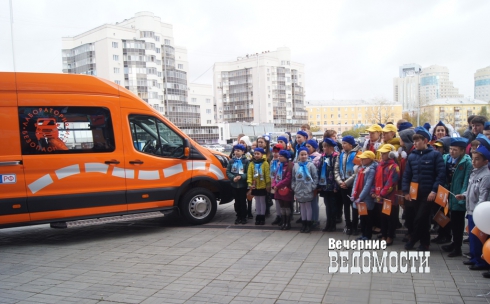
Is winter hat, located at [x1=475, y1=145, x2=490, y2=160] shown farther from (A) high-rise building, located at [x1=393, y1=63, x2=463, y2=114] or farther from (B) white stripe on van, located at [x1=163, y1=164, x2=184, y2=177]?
(A) high-rise building, located at [x1=393, y1=63, x2=463, y2=114]

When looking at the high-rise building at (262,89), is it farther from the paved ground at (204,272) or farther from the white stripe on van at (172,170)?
the paved ground at (204,272)

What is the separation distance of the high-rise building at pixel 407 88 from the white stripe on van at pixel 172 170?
100568 mm

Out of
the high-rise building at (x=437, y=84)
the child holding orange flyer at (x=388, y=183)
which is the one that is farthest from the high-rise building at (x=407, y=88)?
the child holding orange flyer at (x=388, y=183)

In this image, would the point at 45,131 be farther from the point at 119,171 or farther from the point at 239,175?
the point at 239,175

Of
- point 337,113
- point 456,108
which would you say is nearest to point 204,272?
point 456,108

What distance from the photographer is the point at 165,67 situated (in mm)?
73625

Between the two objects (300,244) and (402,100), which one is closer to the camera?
(300,244)

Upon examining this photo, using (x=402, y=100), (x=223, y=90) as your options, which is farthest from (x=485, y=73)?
(x=223, y=90)

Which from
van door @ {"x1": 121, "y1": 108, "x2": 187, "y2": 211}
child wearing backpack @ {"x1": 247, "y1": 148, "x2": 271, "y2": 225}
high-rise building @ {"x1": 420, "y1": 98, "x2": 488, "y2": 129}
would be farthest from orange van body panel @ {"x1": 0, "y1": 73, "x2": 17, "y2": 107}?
high-rise building @ {"x1": 420, "y1": 98, "x2": 488, "y2": 129}

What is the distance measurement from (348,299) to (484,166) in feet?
8.28

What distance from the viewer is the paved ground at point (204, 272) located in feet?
14.9

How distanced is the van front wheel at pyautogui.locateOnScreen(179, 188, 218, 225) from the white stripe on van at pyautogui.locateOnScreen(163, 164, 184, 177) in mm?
521

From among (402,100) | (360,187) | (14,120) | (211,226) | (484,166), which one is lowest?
(211,226)

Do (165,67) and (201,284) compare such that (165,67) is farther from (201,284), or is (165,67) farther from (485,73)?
(485,73)
